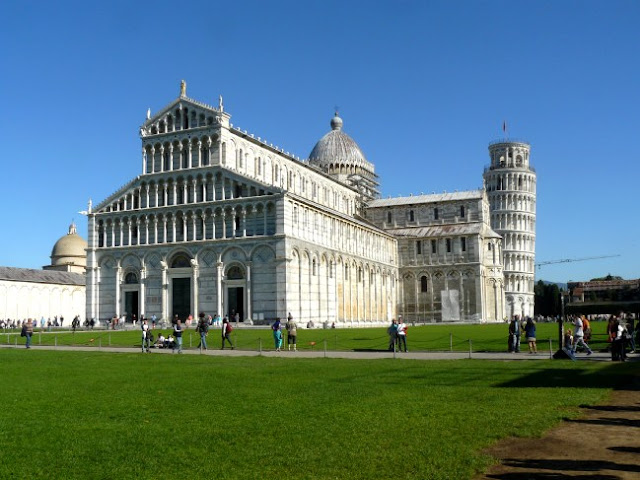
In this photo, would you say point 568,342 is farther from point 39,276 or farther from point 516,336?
point 39,276

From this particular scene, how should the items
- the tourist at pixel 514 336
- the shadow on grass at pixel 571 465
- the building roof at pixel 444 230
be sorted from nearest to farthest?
1. the shadow on grass at pixel 571 465
2. the tourist at pixel 514 336
3. the building roof at pixel 444 230

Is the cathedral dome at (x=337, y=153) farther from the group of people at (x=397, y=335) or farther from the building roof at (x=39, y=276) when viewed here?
the group of people at (x=397, y=335)

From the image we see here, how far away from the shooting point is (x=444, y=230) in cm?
9262

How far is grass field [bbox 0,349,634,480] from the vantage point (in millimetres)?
9898

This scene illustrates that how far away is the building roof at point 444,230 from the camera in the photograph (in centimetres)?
9050

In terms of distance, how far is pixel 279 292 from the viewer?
61406 millimetres

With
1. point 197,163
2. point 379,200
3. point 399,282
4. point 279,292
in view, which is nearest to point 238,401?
point 279,292

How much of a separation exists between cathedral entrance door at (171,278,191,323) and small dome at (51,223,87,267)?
172 ft

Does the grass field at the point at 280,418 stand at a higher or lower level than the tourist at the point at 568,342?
lower

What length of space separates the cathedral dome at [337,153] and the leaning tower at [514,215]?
34.7m

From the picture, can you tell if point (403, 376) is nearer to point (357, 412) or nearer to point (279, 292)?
point (357, 412)

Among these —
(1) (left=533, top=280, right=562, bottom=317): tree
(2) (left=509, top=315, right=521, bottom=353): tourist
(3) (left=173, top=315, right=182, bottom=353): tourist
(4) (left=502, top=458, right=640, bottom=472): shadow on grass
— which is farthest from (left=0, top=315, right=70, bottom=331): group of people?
(1) (left=533, top=280, right=562, bottom=317): tree

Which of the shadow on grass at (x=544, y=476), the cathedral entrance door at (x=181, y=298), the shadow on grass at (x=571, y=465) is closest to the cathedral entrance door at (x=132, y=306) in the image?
the cathedral entrance door at (x=181, y=298)

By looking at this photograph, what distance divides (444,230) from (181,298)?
132ft
